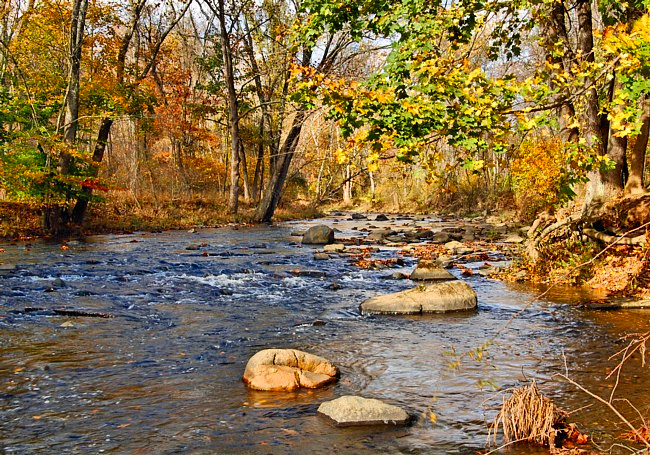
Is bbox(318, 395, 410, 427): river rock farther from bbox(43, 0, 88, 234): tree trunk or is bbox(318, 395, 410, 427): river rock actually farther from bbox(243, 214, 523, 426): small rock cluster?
bbox(43, 0, 88, 234): tree trunk

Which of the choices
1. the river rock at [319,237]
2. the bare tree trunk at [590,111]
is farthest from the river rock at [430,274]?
the river rock at [319,237]

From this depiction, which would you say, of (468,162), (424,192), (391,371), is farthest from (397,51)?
(424,192)

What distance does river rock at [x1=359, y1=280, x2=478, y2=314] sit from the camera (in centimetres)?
1018

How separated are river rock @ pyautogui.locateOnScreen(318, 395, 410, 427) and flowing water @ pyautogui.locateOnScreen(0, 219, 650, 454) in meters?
0.12

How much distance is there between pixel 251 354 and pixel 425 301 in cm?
372

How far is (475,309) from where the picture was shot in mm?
10422

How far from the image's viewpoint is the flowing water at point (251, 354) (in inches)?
204

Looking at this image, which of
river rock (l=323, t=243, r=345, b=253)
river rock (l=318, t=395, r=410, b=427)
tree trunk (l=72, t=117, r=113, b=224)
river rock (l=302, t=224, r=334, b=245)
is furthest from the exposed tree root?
tree trunk (l=72, t=117, r=113, b=224)

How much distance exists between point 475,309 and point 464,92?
4.75m

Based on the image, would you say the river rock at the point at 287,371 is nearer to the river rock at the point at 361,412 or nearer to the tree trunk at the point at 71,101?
the river rock at the point at 361,412

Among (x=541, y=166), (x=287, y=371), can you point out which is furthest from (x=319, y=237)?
(x=287, y=371)

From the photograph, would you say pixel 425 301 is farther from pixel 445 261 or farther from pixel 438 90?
pixel 445 261

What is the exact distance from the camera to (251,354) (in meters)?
7.72

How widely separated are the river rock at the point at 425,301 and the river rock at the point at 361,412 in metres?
4.60
